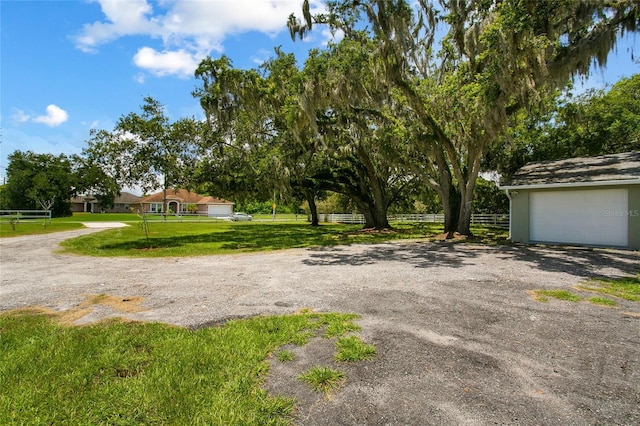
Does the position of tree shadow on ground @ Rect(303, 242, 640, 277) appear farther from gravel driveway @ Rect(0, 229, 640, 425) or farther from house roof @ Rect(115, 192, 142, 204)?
house roof @ Rect(115, 192, 142, 204)

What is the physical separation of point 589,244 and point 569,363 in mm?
10475

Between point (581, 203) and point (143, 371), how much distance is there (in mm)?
13200

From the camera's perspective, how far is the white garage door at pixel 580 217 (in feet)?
34.9

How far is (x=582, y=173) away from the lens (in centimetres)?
1171

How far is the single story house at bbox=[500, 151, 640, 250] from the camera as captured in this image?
34.3 ft

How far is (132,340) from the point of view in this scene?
11.0 ft

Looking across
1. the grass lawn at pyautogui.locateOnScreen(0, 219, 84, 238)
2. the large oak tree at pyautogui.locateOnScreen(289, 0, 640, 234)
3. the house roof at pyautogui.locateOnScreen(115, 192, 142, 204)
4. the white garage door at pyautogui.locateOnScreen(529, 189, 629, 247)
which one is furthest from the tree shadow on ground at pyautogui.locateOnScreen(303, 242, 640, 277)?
the house roof at pyautogui.locateOnScreen(115, 192, 142, 204)

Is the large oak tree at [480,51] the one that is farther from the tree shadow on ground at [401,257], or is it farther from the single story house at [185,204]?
the single story house at [185,204]

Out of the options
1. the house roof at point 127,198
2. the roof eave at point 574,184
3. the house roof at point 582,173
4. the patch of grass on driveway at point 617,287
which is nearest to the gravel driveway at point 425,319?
the patch of grass on driveway at point 617,287

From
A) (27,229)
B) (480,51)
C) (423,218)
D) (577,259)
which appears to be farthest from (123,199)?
(577,259)

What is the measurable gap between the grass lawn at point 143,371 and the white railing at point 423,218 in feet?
80.9

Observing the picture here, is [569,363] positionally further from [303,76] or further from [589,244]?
[303,76]

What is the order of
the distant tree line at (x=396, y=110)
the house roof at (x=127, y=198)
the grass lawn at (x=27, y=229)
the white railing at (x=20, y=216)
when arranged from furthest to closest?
the house roof at (x=127, y=198), the white railing at (x=20, y=216), the grass lawn at (x=27, y=229), the distant tree line at (x=396, y=110)

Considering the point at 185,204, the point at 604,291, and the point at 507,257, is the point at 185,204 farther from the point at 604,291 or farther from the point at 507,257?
the point at 604,291
